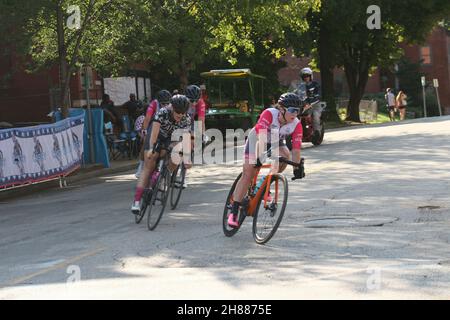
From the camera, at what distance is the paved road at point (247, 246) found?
7.42 m

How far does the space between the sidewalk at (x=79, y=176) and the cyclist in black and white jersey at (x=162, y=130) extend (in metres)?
6.94

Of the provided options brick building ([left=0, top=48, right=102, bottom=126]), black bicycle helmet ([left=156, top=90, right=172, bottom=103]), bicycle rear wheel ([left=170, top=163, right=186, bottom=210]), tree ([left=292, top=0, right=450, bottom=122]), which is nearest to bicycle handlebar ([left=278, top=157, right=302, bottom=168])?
bicycle rear wheel ([left=170, top=163, right=186, bottom=210])

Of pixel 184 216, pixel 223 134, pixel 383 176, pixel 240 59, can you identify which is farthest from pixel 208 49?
pixel 184 216

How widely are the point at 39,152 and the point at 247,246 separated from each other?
10.2 m

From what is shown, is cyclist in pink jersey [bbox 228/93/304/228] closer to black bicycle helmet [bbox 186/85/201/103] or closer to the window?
black bicycle helmet [bbox 186/85/201/103]

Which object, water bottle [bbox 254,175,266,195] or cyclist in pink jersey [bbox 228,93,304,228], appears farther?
water bottle [bbox 254,175,266,195]

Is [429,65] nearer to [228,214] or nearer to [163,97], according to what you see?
[163,97]

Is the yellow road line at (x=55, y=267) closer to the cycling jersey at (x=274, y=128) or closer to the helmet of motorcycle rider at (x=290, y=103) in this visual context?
the cycling jersey at (x=274, y=128)

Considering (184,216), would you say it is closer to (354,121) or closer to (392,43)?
(354,121)

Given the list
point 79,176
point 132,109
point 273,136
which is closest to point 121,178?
point 79,176

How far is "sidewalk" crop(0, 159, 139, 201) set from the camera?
18.5 meters

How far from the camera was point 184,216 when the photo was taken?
12.4 metres

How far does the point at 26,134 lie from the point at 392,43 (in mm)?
35164

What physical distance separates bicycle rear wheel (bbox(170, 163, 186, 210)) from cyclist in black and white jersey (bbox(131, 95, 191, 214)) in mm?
352
